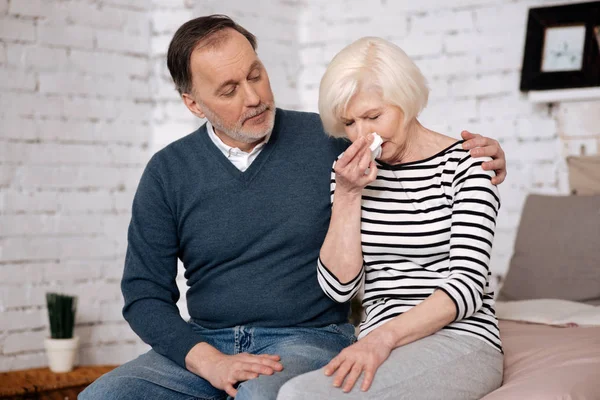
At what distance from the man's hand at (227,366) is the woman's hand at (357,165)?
16.3 inches

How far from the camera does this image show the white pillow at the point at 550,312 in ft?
7.20

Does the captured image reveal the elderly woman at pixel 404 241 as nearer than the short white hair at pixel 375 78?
Yes

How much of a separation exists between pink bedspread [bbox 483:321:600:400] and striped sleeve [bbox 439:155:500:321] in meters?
0.19

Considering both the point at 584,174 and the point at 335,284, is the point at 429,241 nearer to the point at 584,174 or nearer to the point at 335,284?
the point at 335,284

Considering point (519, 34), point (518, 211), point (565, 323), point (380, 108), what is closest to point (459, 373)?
point (380, 108)

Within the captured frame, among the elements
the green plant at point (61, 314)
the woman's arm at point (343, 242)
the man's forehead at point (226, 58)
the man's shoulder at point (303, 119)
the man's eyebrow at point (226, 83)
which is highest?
the man's forehead at point (226, 58)

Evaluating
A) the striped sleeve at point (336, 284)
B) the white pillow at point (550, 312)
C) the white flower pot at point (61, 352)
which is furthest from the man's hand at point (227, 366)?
the white flower pot at point (61, 352)

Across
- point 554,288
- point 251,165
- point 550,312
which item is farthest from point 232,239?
point 554,288

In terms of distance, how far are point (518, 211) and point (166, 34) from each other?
5.25 feet

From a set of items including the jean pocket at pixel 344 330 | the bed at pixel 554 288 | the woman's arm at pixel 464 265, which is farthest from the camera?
the jean pocket at pixel 344 330

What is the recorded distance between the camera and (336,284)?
1777 millimetres

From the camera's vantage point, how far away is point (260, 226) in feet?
6.26

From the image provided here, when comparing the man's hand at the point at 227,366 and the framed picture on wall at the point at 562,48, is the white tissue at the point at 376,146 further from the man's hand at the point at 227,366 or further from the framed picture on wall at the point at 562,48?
the framed picture on wall at the point at 562,48

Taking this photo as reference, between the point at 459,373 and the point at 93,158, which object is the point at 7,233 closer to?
the point at 93,158
